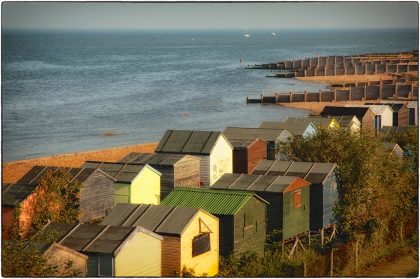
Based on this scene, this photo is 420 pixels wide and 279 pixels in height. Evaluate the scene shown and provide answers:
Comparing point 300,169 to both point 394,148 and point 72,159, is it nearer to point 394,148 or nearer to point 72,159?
point 394,148

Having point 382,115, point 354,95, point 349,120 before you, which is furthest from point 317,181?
point 354,95

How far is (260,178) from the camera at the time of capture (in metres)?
36.8

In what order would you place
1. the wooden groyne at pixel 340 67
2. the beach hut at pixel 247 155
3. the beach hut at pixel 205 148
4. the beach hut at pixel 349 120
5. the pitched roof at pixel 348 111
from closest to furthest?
the beach hut at pixel 205 148 < the beach hut at pixel 247 155 < the beach hut at pixel 349 120 < the pitched roof at pixel 348 111 < the wooden groyne at pixel 340 67

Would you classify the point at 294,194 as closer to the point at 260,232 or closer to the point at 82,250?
the point at 260,232

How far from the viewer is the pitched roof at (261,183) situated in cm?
3578

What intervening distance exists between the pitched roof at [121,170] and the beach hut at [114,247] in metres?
7.03

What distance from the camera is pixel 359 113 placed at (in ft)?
187

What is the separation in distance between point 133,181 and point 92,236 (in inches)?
320

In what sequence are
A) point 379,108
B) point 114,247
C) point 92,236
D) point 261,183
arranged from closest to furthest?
point 114,247 < point 92,236 < point 261,183 < point 379,108

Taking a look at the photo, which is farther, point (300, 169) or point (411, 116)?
point (411, 116)

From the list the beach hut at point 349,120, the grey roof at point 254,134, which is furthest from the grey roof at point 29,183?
the beach hut at point 349,120

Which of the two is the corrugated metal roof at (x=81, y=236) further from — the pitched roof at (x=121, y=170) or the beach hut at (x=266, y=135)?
the beach hut at (x=266, y=135)

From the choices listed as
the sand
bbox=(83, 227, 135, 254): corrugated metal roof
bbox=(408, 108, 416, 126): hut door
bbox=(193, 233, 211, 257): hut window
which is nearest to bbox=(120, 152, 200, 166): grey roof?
bbox=(193, 233, 211, 257): hut window

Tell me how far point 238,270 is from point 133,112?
59.0m
